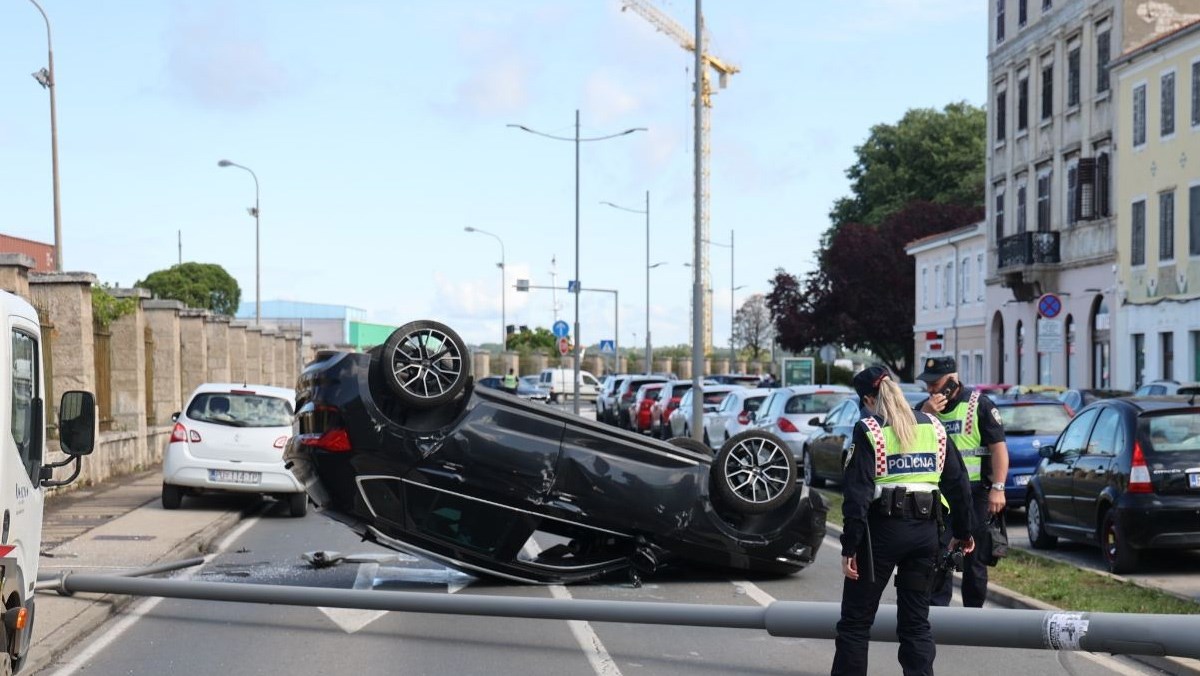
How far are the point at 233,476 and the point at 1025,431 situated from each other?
974 cm

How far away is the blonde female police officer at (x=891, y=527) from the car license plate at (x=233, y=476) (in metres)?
13.2

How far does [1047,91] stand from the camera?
5128 centimetres

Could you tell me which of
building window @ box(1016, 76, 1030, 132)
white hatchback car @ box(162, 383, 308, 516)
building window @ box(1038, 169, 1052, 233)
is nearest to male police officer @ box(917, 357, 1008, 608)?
white hatchback car @ box(162, 383, 308, 516)

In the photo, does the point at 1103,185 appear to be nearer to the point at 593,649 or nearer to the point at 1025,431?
the point at 1025,431

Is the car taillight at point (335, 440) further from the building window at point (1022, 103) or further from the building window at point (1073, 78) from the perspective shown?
the building window at point (1022, 103)

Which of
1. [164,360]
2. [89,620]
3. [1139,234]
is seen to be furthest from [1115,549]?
[1139,234]

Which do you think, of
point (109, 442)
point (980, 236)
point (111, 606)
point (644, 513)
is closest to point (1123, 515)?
point (644, 513)

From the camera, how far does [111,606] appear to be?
38.6 ft

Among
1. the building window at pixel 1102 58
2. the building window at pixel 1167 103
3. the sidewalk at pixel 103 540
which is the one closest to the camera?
the sidewalk at pixel 103 540

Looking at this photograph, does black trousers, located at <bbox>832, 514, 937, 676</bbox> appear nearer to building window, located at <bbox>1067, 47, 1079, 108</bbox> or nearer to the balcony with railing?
building window, located at <bbox>1067, 47, 1079, 108</bbox>

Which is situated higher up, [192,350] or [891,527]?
[192,350]

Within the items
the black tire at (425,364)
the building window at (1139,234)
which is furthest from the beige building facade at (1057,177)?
the black tire at (425,364)

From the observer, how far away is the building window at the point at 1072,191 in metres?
48.0

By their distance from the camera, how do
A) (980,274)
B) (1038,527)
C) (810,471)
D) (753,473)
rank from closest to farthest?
(753,473)
(1038,527)
(810,471)
(980,274)
